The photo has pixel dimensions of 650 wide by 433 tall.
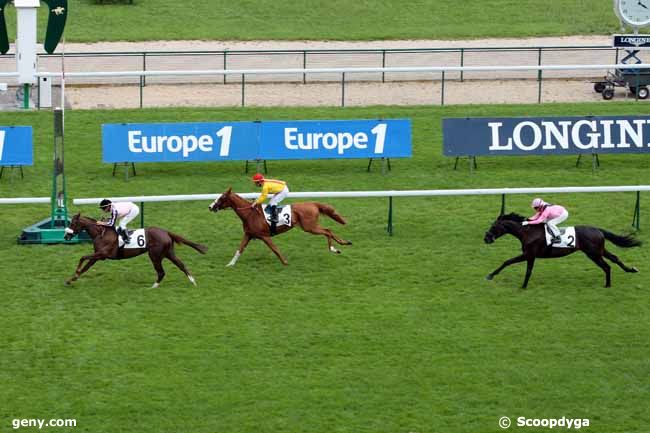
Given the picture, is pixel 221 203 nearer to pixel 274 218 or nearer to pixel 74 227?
pixel 274 218

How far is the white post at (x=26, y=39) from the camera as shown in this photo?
25578 mm

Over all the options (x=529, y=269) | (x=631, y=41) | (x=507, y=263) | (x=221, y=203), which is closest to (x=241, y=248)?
(x=221, y=203)

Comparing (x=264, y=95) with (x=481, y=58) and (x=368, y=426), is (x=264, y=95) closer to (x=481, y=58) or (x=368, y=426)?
(x=481, y=58)

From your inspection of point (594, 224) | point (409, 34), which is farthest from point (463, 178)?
point (409, 34)

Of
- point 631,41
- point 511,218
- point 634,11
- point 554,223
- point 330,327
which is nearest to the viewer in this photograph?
point 330,327

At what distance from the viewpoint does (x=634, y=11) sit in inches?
1230

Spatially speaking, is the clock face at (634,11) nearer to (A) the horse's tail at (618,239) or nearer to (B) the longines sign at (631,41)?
(B) the longines sign at (631,41)

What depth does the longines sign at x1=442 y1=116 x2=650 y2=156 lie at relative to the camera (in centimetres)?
2581

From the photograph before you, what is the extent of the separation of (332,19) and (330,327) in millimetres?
22973

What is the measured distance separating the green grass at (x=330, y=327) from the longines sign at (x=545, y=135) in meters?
0.84

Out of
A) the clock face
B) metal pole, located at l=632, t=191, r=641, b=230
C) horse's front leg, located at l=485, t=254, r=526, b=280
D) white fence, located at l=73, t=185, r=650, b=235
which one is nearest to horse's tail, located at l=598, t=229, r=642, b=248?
horse's front leg, located at l=485, t=254, r=526, b=280

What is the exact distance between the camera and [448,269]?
69.4 feet

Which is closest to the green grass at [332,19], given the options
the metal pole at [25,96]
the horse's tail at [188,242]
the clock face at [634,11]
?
the clock face at [634,11]

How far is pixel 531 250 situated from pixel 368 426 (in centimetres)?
516
